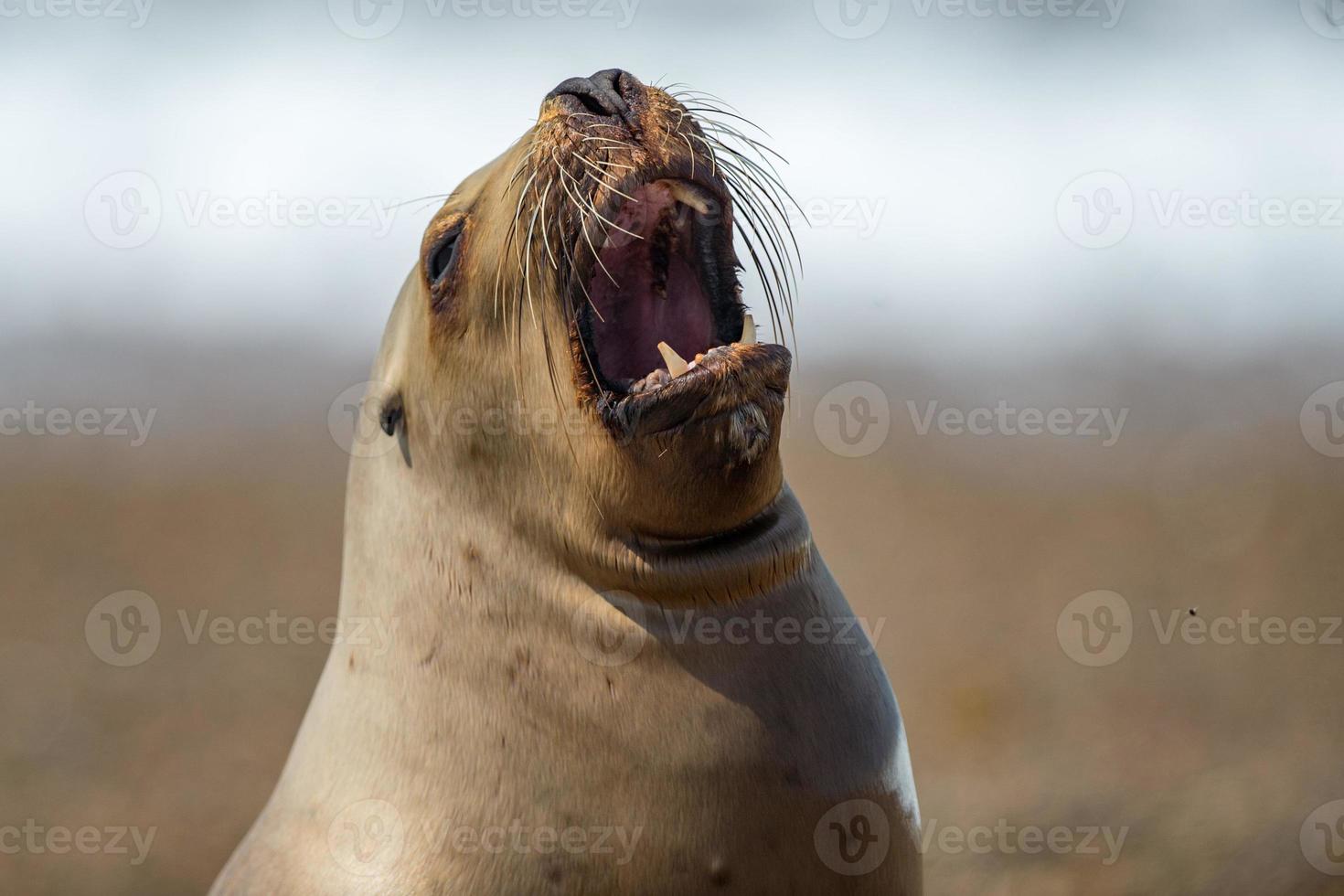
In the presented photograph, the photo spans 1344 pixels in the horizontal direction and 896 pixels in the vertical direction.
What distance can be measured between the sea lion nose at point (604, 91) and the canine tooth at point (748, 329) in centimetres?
48

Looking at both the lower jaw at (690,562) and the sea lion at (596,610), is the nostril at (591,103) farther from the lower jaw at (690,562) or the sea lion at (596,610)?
the lower jaw at (690,562)

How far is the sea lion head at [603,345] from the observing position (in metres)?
2.05

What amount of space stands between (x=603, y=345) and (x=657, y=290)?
0.59ft

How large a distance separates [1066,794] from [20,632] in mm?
9094

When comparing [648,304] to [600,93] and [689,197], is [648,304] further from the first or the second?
[600,93]

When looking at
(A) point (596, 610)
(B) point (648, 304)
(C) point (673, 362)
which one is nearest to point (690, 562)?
(A) point (596, 610)

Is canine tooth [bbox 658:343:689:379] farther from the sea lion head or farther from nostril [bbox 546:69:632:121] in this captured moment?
nostril [bbox 546:69:632:121]

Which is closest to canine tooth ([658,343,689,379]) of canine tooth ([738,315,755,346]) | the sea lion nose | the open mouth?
the open mouth

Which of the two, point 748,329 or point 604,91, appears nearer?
point 604,91

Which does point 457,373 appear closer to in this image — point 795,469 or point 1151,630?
point 1151,630

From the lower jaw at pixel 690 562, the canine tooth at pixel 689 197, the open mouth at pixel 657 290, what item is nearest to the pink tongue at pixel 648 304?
the open mouth at pixel 657 290

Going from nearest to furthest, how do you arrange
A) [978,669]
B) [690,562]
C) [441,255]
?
[690,562] → [441,255] → [978,669]

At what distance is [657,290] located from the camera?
99.0 inches

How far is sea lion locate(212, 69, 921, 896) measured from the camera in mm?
2074
